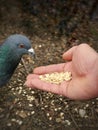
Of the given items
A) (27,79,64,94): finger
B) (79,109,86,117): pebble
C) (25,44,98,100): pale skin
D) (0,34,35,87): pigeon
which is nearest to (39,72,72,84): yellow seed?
(25,44,98,100): pale skin

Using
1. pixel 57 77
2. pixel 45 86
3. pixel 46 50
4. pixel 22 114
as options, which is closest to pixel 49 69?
pixel 57 77

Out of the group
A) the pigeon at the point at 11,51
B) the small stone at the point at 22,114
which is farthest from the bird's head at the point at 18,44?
the small stone at the point at 22,114

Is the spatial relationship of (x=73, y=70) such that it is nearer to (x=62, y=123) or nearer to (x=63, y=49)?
(x=62, y=123)

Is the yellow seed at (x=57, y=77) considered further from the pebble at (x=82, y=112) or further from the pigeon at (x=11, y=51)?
the pebble at (x=82, y=112)

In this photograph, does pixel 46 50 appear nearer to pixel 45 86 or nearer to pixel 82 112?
pixel 82 112

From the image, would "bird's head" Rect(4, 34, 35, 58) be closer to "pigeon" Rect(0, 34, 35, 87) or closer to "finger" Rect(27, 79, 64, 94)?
"pigeon" Rect(0, 34, 35, 87)
